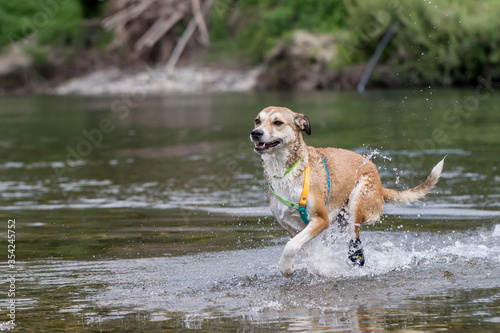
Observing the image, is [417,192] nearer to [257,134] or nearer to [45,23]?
[257,134]

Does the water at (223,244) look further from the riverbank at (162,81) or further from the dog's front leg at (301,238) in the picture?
the riverbank at (162,81)

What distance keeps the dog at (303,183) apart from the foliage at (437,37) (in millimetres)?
25822

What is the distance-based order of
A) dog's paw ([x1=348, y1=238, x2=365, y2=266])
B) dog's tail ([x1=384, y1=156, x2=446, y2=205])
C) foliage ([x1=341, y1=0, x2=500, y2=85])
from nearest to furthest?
1. dog's paw ([x1=348, y1=238, x2=365, y2=266])
2. dog's tail ([x1=384, y1=156, x2=446, y2=205])
3. foliage ([x1=341, y1=0, x2=500, y2=85])

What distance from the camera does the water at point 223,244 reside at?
245 inches

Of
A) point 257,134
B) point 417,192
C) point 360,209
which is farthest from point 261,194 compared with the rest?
point 257,134

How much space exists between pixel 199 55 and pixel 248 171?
34.4 meters

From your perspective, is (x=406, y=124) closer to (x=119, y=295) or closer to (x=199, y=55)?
(x=119, y=295)

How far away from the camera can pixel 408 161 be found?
49.5 feet

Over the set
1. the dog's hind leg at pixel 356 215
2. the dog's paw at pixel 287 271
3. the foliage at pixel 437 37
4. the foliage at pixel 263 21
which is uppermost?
the foliage at pixel 263 21

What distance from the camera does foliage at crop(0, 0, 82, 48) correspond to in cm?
5328

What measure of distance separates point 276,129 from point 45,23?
160ft

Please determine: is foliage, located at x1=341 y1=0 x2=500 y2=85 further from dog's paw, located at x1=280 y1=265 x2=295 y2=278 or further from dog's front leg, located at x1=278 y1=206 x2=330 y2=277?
dog's paw, located at x1=280 y1=265 x2=295 y2=278

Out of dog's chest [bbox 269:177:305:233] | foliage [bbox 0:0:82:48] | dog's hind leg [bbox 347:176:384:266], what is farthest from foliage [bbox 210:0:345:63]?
dog's chest [bbox 269:177:305:233]

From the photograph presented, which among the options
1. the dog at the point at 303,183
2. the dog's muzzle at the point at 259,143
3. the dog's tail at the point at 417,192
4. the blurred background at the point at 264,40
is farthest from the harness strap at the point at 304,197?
the blurred background at the point at 264,40
